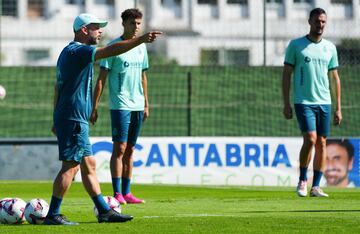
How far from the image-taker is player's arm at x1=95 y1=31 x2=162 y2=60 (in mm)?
10172

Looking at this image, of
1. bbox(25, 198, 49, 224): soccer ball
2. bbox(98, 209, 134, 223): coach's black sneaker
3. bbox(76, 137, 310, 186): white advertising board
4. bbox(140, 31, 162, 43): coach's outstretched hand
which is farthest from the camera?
bbox(76, 137, 310, 186): white advertising board

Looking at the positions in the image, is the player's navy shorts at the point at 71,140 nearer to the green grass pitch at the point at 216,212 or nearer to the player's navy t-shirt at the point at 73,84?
the player's navy t-shirt at the point at 73,84

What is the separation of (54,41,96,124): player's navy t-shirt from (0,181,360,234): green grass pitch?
3.46 ft

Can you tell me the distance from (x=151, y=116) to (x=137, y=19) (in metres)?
11.4

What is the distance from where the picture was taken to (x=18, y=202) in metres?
11.1

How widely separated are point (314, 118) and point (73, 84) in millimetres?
4999

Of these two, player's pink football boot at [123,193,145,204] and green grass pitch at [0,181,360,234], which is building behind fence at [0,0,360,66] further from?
player's pink football boot at [123,193,145,204]

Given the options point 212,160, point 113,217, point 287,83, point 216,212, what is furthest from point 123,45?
point 212,160

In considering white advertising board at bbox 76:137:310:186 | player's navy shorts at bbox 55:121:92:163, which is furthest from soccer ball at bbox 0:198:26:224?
white advertising board at bbox 76:137:310:186

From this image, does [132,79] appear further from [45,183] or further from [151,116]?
[151,116]

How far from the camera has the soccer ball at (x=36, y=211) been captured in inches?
434

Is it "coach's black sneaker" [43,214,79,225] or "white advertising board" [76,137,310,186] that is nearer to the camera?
"coach's black sneaker" [43,214,79,225]

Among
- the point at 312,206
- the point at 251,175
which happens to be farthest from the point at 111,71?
the point at 251,175

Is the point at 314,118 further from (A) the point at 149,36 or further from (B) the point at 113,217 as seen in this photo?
(A) the point at 149,36
